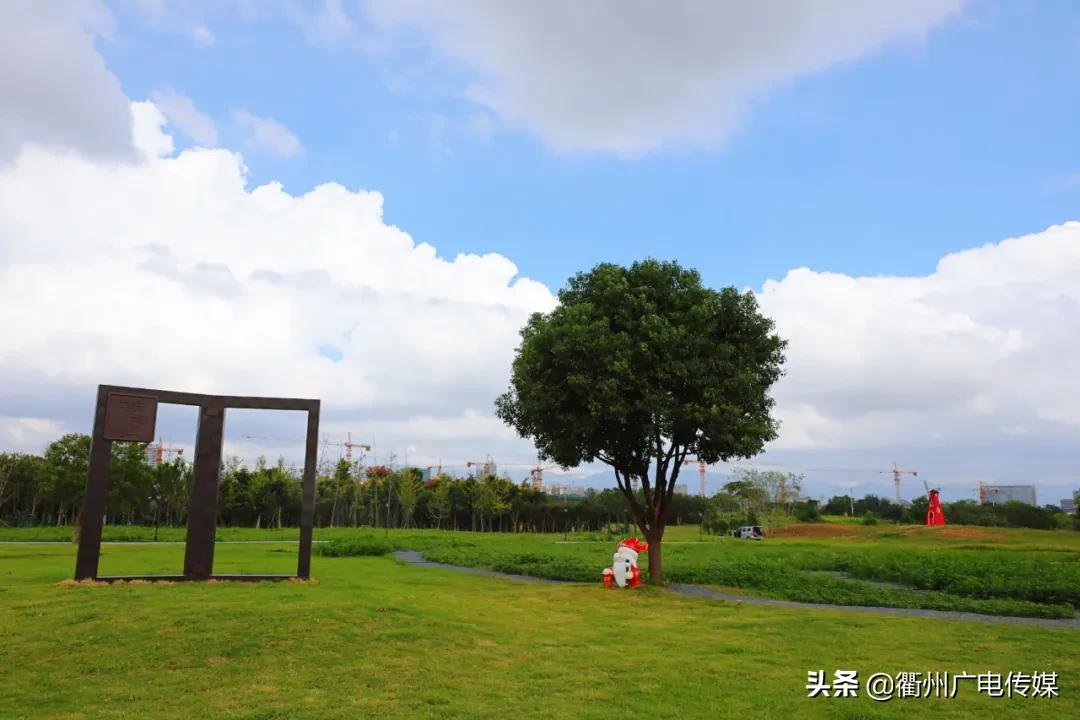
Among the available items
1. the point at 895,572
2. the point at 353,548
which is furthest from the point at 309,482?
the point at 895,572

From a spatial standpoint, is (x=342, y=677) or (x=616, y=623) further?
(x=616, y=623)

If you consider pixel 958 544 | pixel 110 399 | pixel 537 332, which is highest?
pixel 537 332

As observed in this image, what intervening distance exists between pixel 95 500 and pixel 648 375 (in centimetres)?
1397

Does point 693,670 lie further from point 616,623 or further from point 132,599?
point 132,599

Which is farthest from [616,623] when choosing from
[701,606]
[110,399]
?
[110,399]

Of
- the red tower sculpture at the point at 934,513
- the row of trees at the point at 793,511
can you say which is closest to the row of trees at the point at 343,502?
the row of trees at the point at 793,511

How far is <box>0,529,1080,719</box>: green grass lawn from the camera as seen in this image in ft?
28.0

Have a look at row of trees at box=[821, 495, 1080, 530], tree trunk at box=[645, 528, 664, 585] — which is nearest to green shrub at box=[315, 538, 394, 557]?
tree trunk at box=[645, 528, 664, 585]

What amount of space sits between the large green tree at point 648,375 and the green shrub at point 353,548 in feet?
58.0

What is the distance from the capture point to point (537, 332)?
20531 mm

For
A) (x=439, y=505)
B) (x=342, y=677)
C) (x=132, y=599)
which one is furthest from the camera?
(x=439, y=505)

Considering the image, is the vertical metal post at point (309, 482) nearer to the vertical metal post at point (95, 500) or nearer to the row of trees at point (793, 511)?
Answer: the vertical metal post at point (95, 500)

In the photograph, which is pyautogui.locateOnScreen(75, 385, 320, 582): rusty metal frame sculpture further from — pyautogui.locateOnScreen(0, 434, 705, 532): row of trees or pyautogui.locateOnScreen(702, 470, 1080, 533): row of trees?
pyautogui.locateOnScreen(702, 470, 1080, 533): row of trees

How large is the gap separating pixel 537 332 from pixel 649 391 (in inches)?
144
